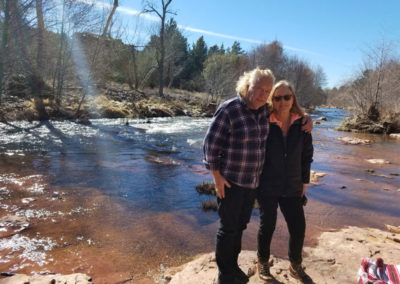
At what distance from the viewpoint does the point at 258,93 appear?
2.11 meters

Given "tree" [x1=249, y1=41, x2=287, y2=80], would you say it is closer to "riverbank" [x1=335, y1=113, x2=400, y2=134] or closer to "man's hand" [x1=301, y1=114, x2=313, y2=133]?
"riverbank" [x1=335, y1=113, x2=400, y2=134]

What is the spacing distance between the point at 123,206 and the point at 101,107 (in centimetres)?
1521

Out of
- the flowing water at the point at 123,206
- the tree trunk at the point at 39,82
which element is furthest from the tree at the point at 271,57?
the flowing water at the point at 123,206

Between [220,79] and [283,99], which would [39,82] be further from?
[220,79]

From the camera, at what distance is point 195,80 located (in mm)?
44406

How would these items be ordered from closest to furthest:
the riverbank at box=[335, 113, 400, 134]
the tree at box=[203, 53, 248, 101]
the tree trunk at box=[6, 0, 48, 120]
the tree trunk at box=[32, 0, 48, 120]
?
the tree trunk at box=[6, 0, 48, 120]
the tree trunk at box=[32, 0, 48, 120]
the riverbank at box=[335, 113, 400, 134]
the tree at box=[203, 53, 248, 101]

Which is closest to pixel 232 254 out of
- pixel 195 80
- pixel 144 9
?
pixel 144 9

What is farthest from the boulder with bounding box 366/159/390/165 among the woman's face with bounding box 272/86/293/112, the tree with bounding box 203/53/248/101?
the tree with bounding box 203/53/248/101

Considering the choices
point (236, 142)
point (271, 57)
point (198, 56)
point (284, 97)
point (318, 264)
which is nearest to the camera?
point (236, 142)

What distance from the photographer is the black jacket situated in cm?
239

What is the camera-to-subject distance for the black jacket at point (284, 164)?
239 centimetres

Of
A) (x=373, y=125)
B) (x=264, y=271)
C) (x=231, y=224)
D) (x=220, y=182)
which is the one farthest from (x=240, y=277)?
(x=373, y=125)

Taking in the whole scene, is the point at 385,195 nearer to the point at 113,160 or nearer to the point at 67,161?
the point at 113,160

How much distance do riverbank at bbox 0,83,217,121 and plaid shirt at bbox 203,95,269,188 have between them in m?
13.3
